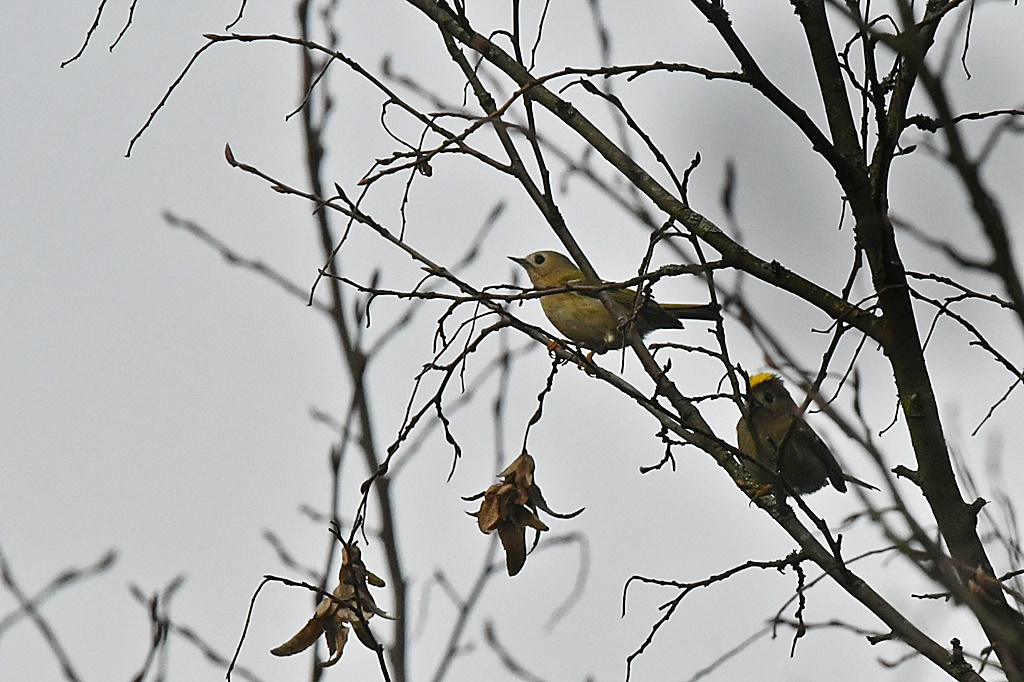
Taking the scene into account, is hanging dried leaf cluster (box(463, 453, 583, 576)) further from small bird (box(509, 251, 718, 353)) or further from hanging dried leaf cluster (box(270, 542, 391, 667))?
small bird (box(509, 251, 718, 353))

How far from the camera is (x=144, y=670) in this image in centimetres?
276

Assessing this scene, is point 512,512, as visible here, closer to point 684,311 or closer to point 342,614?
point 342,614

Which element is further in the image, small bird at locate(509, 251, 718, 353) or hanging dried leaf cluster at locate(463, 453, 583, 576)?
small bird at locate(509, 251, 718, 353)

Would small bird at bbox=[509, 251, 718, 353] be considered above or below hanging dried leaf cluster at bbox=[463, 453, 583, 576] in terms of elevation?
above

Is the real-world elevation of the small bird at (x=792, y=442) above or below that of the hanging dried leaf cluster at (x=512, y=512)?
above

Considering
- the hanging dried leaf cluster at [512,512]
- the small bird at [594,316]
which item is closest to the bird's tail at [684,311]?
the small bird at [594,316]

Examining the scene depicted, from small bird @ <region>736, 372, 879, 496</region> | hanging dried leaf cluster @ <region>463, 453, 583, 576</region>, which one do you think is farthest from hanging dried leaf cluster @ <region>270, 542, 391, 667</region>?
small bird @ <region>736, 372, 879, 496</region>

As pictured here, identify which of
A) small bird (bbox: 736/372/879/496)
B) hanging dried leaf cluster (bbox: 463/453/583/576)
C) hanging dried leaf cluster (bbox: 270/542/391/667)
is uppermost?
small bird (bbox: 736/372/879/496)

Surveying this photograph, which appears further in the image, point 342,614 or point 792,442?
point 792,442

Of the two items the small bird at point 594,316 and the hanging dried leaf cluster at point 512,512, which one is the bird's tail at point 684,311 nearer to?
the small bird at point 594,316

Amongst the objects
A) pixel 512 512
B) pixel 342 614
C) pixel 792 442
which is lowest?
pixel 342 614

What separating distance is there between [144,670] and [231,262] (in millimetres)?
1983

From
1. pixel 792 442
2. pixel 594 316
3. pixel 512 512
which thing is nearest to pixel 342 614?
pixel 512 512

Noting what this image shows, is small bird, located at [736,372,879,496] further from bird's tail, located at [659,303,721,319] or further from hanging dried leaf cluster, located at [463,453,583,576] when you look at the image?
hanging dried leaf cluster, located at [463,453,583,576]
